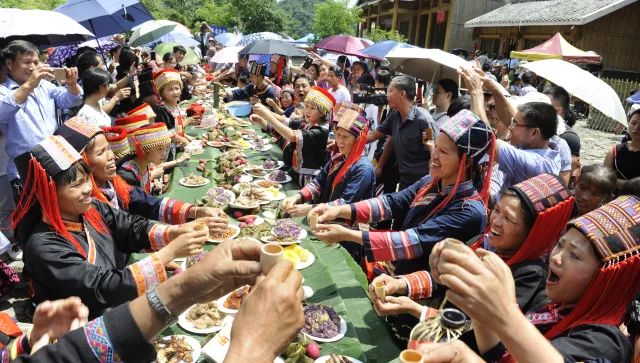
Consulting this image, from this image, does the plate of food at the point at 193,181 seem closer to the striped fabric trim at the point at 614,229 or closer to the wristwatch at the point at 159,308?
the wristwatch at the point at 159,308

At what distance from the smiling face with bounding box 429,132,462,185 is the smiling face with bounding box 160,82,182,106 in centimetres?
427

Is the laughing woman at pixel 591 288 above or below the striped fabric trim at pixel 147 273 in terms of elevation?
above

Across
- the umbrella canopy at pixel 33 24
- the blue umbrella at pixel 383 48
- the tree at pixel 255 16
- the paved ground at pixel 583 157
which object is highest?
the tree at pixel 255 16

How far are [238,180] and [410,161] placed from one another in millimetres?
2080

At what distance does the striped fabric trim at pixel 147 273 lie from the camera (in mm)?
2256

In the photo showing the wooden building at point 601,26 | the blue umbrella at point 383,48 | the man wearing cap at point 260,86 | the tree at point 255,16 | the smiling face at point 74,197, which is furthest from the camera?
the tree at point 255,16

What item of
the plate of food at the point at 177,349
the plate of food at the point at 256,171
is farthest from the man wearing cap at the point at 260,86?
the plate of food at the point at 177,349

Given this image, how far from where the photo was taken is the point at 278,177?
5141 mm

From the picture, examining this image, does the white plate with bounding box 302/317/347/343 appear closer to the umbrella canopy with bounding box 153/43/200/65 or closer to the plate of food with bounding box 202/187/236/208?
the plate of food with bounding box 202/187/236/208

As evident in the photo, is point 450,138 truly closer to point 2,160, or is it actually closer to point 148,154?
point 148,154

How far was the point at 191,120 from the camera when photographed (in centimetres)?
714

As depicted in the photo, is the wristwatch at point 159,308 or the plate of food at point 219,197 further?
the plate of food at point 219,197

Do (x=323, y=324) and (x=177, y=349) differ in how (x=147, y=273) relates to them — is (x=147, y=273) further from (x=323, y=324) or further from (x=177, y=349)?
(x=323, y=324)

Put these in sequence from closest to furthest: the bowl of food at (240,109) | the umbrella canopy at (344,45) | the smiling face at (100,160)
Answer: the smiling face at (100,160) < the bowl of food at (240,109) < the umbrella canopy at (344,45)
